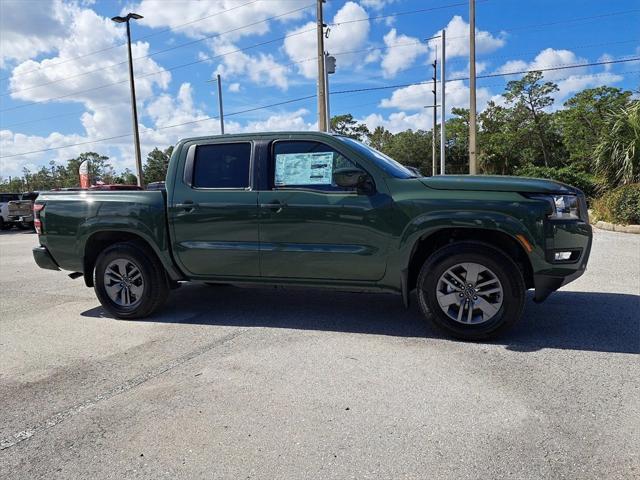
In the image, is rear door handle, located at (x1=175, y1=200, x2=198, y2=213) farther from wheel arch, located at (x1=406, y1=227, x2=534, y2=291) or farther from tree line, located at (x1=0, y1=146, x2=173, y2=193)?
Answer: tree line, located at (x1=0, y1=146, x2=173, y2=193)

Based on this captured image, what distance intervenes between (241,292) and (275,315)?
1.33 m

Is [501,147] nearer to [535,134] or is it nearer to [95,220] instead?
[535,134]

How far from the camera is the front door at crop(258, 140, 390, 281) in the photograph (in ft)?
14.6

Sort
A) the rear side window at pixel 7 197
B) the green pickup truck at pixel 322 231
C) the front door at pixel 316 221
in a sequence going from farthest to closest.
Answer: the rear side window at pixel 7 197
the front door at pixel 316 221
the green pickup truck at pixel 322 231

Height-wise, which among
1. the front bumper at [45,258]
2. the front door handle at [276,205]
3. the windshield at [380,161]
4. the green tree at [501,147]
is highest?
the green tree at [501,147]

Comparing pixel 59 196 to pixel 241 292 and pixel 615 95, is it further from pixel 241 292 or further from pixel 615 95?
pixel 615 95

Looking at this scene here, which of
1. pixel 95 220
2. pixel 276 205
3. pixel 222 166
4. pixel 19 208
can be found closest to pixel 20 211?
pixel 19 208

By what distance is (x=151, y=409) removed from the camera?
10.6 feet

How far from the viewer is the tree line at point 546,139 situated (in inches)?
538

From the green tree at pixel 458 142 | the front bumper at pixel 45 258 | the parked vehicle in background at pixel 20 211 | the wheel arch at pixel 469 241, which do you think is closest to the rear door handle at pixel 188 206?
the front bumper at pixel 45 258

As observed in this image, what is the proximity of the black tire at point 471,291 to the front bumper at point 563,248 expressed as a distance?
195mm

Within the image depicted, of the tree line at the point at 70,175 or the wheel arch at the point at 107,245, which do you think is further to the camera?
the tree line at the point at 70,175

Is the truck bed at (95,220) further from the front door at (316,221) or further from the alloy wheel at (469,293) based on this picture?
the alloy wheel at (469,293)

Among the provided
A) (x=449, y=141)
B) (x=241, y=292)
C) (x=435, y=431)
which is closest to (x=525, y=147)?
(x=449, y=141)
